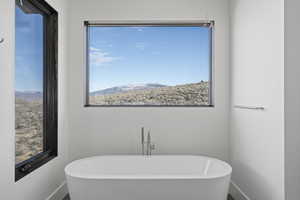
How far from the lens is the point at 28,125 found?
2494 mm

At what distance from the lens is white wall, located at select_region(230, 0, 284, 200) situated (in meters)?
2.16

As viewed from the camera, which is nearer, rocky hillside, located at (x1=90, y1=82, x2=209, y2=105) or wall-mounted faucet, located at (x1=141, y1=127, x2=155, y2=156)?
wall-mounted faucet, located at (x1=141, y1=127, x2=155, y2=156)

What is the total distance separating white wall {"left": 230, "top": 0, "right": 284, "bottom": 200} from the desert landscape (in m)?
2.21

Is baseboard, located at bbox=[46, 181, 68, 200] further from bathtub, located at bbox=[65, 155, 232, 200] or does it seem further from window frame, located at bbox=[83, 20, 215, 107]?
window frame, located at bbox=[83, 20, 215, 107]

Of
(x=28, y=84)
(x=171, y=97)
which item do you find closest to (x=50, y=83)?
(x=28, y=84)

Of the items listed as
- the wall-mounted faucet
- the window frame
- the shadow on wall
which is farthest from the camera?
the window frame

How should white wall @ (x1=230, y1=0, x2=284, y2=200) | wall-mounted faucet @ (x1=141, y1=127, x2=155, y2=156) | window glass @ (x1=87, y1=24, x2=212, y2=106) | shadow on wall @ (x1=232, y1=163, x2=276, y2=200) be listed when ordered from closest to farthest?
white wall @ (x1=230, y1=0, x2=284, y2=200), shadow on wall @ (x1=232, y1=163, x2=276, y2=200), wall-mounted faucet @ (x1=141, y1=127, x2=155, y2=156), window glass @ (x1=87, y1=24, x2=212, y2=106)

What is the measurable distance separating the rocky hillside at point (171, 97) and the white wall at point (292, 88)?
1565mm

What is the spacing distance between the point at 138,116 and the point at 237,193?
1516 millimetres

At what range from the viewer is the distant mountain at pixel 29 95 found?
2.32 metres

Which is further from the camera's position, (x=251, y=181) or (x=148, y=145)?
(x=148, y=145)

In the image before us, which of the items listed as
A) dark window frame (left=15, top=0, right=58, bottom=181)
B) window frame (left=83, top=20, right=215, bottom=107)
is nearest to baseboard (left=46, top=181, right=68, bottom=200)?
dark window frame (left=15, top=0, right=58, bottom=181)

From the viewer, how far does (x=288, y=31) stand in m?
2.05

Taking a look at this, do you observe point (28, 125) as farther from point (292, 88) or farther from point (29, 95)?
point (292, 88)
